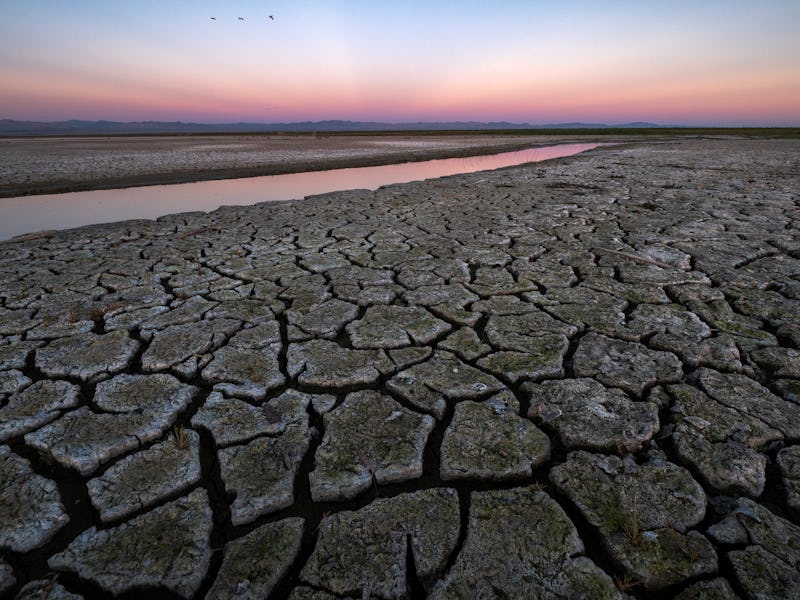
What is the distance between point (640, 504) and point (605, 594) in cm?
37

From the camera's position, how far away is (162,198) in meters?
8.55

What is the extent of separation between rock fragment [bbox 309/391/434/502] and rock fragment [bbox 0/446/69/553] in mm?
834

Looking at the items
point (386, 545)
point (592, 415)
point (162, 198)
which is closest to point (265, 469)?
point (386, 545)

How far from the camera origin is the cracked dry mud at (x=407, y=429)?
4.05ft

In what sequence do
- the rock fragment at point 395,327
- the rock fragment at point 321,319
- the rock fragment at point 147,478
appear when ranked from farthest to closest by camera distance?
the rock fragment at point 321,319 < the rock fragment at point 395,327 < the rock fragment at point 147,478

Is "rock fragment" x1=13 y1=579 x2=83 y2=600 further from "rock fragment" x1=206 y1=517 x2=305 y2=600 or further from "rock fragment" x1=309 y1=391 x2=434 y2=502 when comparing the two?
"rock fragment" x1=309 y1=391 x2=434 y2=502

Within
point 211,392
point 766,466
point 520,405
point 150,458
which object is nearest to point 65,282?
point 211,392

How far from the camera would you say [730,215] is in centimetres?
546

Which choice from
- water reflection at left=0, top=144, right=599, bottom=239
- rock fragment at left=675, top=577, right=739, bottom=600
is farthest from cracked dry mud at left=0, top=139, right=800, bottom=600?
water reflection at left=0, top=144, right=599, bottom=239

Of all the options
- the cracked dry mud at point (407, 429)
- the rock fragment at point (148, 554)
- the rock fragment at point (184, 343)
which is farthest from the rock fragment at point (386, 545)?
the rock fragment at point (184, 343)

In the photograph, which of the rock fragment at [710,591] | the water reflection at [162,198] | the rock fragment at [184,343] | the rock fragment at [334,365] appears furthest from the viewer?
the water reflection at [162,198]

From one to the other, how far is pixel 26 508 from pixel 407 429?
133 centimetres

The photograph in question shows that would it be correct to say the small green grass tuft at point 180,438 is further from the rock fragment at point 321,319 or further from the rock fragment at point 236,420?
the rock fragment at point 321,319

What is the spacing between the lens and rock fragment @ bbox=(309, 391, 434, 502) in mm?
1529
